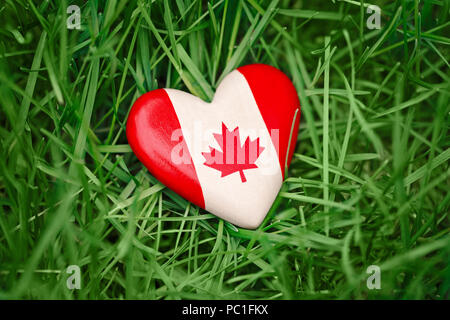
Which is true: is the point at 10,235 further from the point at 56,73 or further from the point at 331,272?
the point at 331,272

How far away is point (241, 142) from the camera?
85 cm

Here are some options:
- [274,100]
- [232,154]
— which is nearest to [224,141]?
[232,154]

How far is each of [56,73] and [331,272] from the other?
699 mm

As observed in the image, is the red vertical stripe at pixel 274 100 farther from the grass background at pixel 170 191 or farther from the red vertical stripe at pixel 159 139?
the red vertical stripe at pixel 159 139

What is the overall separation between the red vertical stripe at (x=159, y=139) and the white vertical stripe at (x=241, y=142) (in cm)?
1

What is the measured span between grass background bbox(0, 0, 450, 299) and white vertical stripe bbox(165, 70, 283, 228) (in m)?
0.04

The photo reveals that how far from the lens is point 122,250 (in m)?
0.72

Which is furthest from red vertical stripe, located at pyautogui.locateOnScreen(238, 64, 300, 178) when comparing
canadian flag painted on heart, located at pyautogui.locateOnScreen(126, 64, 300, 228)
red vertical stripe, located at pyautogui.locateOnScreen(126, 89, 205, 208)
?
red vertical stripe, located at pyautogui.locateOnScreen(126, 89, 205, 208)

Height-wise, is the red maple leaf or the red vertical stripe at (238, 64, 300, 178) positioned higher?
the red vertical stripe at (238, 64, 300, 178)

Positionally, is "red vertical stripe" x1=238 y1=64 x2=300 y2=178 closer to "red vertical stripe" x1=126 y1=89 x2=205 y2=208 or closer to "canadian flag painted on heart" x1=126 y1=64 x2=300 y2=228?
"canadian flag painted on heart" x1=126 y1=64 x2=300 y2=228

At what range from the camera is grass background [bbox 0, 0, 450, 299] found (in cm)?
78

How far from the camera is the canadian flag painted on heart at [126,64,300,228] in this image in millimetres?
825

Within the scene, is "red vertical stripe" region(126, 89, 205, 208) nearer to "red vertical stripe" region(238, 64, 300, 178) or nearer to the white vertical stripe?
the white vertical stripe

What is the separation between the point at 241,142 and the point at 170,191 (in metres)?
0.19
